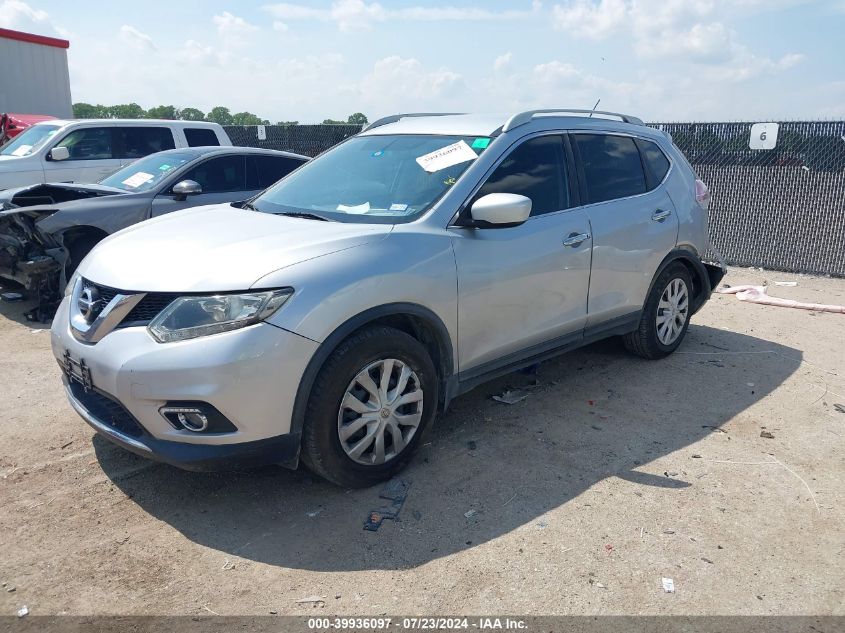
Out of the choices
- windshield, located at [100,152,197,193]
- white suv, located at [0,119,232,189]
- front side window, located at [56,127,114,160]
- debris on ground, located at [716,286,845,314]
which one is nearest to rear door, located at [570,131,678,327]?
debris on ground, located at [716,286,845,314]

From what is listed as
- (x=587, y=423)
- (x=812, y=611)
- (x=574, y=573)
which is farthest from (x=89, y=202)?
(x=812, y=611)

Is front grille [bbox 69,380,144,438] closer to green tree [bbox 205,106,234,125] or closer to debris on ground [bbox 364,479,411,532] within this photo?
debris on ground [bbox 364,479,411,532]

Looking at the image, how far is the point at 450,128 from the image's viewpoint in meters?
4.42

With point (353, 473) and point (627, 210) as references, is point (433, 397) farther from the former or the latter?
point (627, 210)

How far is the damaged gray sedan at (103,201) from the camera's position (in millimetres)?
6438

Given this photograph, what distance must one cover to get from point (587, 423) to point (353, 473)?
173 cm

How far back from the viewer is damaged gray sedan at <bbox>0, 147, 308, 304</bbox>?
21.1ft

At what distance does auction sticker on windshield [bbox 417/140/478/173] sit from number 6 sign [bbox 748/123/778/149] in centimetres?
670

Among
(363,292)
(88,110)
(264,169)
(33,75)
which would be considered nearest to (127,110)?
(88,110)

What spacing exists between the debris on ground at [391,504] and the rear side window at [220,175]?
496 cm

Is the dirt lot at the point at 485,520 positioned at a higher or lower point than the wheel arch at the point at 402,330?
lower

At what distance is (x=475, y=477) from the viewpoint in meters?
3.76

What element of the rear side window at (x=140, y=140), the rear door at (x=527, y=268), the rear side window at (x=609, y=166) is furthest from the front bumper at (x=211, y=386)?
the rear side window at (x=140, y=140)

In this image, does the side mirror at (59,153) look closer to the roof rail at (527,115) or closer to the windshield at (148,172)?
the windshield at (148,172)
